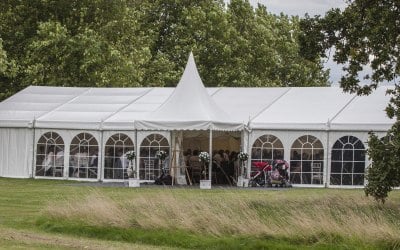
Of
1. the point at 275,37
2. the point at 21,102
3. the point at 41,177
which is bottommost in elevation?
the point at 41,177

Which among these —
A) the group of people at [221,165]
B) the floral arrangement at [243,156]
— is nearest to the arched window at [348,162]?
the floral arrangement at [243,156]

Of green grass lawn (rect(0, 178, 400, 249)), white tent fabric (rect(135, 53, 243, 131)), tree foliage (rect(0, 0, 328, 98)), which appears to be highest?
tree foliage (rect(0, 0, 328, 98))

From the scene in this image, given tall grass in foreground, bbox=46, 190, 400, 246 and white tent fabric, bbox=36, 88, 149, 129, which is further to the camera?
white tent fabric, bbox=36, 88, 149, 129

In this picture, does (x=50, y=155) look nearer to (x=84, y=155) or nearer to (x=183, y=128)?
(x=84, y=155)

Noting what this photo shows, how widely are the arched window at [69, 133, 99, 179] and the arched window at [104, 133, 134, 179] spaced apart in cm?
48

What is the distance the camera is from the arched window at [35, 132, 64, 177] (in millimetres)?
38438

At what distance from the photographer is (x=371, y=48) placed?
21.8 meters

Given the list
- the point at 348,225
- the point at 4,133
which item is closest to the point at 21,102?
the point at 4,133

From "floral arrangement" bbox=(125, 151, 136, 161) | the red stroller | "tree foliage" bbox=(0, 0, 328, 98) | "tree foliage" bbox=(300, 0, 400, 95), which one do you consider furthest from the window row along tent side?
"tree foliage" bbox=(300, 0, 400, 95)

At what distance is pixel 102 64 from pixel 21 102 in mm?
9566

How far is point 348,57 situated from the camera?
22.5 metres

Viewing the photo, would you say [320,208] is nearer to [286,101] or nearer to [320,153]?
[320,153]

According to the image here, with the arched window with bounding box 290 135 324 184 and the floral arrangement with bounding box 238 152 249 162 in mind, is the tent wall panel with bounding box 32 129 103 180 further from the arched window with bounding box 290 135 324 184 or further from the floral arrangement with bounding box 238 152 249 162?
→ the arched window with bounding box 290 135 324 184

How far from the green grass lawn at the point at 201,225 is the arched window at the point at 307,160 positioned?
12341mm
